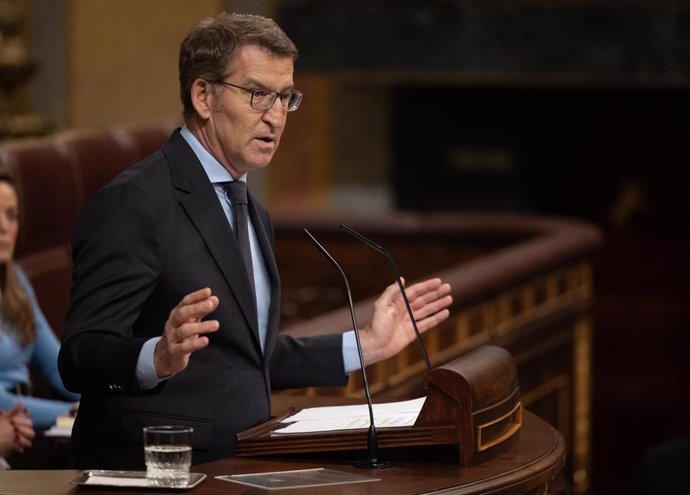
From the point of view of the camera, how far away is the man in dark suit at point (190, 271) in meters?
2.32

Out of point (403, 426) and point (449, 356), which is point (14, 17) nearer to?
point (449, 356)

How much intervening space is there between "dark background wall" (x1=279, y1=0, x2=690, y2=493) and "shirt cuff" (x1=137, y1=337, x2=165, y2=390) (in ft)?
19.0

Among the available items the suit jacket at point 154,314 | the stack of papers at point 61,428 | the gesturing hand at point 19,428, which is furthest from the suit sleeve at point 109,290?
the stack of papers at point 61,428

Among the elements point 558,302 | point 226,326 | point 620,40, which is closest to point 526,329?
point 558,302

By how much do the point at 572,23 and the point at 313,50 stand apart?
4.56 ft

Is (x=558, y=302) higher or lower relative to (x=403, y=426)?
lower

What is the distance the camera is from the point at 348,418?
2.49 m

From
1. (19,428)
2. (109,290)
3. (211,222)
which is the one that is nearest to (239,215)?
(211,222)

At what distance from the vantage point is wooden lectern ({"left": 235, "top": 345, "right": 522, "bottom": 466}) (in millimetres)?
2311

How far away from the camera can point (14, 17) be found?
7.62m

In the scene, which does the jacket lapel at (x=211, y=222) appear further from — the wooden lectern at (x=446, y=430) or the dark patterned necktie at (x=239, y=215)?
the wooden lectern at (x=446, y=430)

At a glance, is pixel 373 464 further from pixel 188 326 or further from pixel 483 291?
pixel 483 291

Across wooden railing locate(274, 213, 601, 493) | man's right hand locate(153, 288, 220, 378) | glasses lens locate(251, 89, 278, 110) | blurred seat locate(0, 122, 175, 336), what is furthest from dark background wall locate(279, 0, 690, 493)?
man's right hand locate(153, 288, 220, 378)

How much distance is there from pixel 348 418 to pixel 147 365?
38 cm
